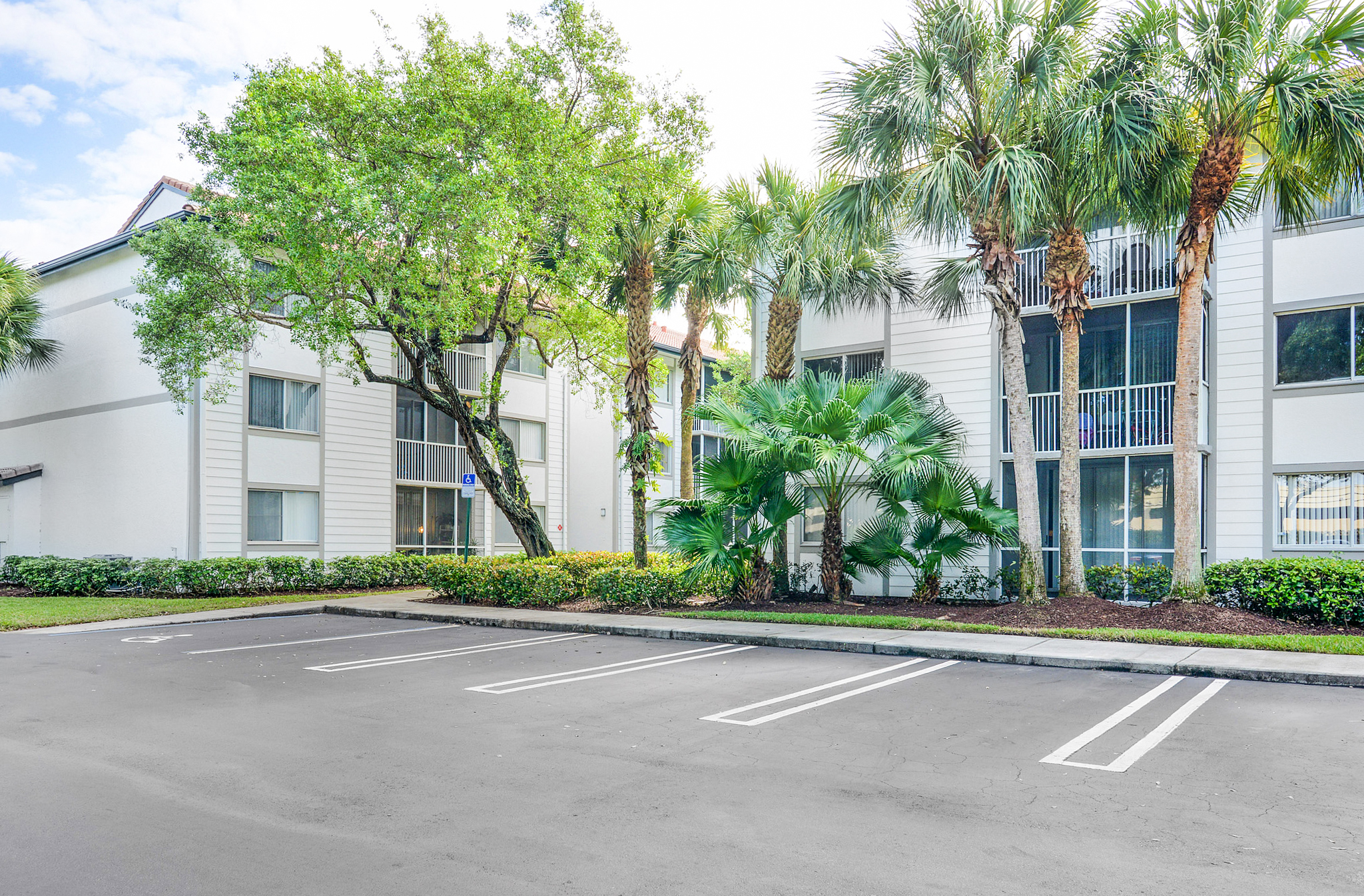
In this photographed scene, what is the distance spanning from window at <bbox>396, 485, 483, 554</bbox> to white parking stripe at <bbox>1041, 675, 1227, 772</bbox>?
19.8 m

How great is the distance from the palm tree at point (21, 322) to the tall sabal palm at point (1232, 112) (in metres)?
24.6

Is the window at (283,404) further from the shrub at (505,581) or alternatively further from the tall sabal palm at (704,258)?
the tall sabal palm at (704,258)

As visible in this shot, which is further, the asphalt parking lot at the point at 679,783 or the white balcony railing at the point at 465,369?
the white balcony railing at the point at 465,369

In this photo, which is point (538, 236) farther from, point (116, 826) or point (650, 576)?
point (116, 826)

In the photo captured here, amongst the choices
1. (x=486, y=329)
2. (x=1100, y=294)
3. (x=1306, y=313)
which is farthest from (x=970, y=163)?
(x=486, y=329)

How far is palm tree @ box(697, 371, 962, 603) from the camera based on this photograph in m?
14.6

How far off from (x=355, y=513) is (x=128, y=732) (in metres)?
16.6

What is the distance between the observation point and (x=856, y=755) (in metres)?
6.50

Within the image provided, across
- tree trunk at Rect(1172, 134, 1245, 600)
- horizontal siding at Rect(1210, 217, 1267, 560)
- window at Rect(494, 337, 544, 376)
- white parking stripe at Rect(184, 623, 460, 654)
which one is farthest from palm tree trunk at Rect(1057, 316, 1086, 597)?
window at Rect(494, 337, 544, 376)

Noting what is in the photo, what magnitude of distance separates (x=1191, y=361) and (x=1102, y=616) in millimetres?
3759

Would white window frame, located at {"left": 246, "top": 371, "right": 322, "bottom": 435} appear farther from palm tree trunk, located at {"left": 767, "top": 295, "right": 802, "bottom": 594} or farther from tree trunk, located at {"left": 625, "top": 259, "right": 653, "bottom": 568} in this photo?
palm tree trunk, located at {"left": 767, "top": 295, "right": 802, "bottom": 594}

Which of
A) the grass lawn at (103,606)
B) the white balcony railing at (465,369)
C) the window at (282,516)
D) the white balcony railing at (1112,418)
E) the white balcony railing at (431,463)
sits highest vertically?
the white balcony railing at (465,369)

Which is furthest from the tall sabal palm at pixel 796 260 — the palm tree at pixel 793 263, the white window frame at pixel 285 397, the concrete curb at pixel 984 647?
the white window frame at pixel 285 397

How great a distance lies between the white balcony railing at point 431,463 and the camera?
24906 mm
